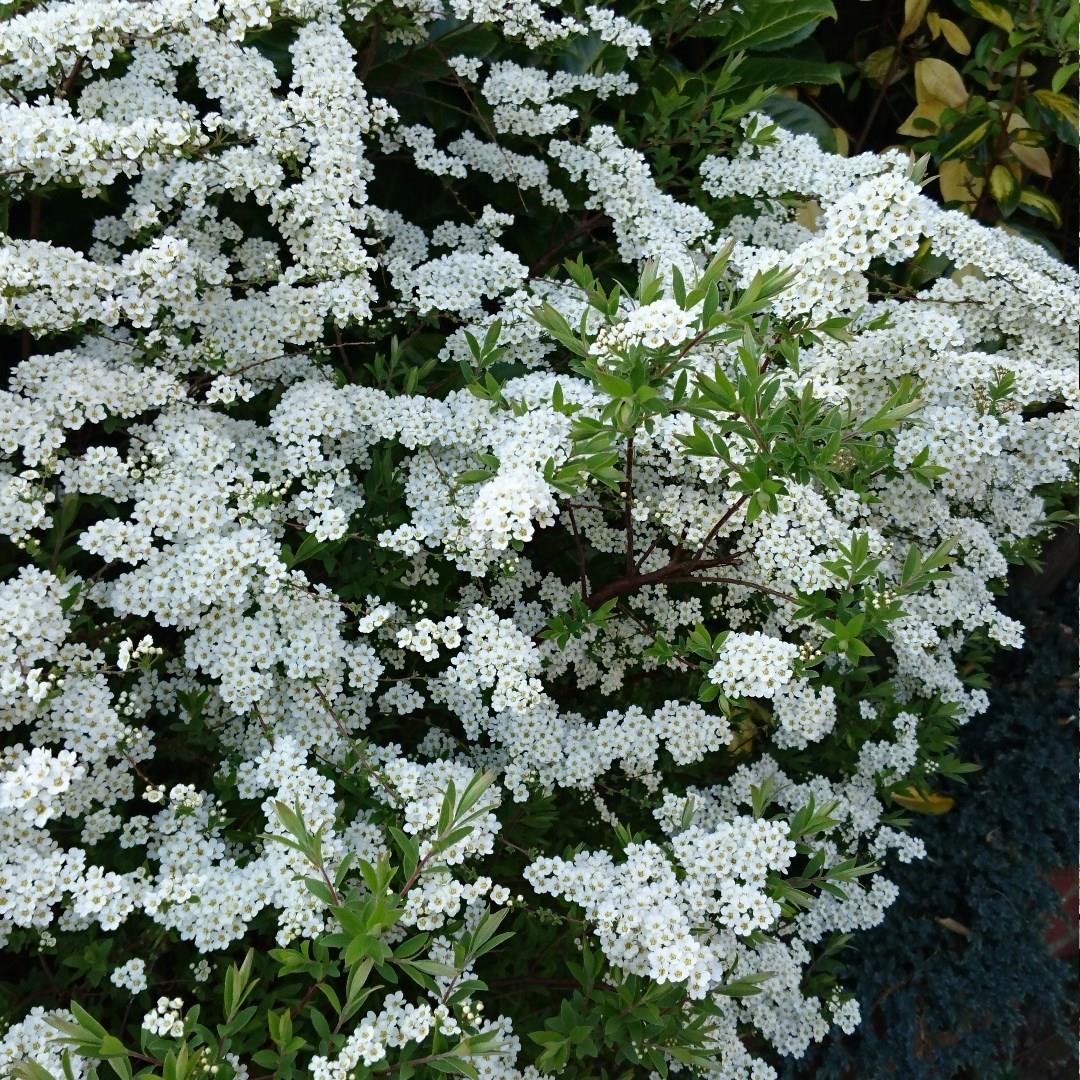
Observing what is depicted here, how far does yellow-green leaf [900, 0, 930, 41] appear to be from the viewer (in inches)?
145

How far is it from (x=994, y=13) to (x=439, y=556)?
121 inches

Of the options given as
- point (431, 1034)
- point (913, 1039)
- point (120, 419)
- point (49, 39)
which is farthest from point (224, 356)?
point (913, 1039)

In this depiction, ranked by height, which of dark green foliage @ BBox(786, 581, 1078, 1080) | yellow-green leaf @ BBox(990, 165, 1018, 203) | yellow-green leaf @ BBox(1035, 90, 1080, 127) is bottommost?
dark green foliage @ BBox(786, 581, 1078, 1080)

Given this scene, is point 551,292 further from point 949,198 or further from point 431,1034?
point 949,198

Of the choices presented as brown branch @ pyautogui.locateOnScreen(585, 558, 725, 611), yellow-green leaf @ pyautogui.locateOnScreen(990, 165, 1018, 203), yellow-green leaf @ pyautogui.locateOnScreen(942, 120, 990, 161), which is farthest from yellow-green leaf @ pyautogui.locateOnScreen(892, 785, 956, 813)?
yellow-green leaf @ pyautogui.locateOnScreen(942, 120, 990, 161)

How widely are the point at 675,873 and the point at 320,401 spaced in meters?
1.13

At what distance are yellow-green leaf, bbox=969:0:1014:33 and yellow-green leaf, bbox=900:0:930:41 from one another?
0.56 ft

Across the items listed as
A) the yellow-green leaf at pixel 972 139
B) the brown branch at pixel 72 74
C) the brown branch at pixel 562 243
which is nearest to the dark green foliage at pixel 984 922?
the yellow-green leaf at pixel 972 139

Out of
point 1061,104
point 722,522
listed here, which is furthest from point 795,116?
point 722,522

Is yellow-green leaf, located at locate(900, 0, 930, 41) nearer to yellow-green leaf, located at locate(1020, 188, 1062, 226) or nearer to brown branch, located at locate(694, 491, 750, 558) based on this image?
yellow-green leaf, located at locate(1020, 188, 1062, 226)

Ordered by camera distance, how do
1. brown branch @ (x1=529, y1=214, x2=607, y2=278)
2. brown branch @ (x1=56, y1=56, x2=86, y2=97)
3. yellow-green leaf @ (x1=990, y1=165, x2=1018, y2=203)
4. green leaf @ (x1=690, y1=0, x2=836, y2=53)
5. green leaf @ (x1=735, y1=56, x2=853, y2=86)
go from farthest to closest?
1. yellow-green leaf @ (x1=990, y1=165, x2=1018, y2=203)
2. green leaf @ (x1=735, y1=56, x2=853, y2=86)
3. green leaf @ (x1=690, y1=0, x2=836, y2=53)
4. brown branch @ (x1=529, y1=214, x2=607, y2=278)
5. brown branch @ (x1=56, y1=56, x2=86, y2=97)

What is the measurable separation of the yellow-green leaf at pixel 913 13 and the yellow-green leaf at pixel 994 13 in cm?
17

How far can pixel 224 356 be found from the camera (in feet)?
6.71

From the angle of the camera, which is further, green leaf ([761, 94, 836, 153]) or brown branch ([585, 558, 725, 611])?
green leaf ([761, 94, 836, 153])
